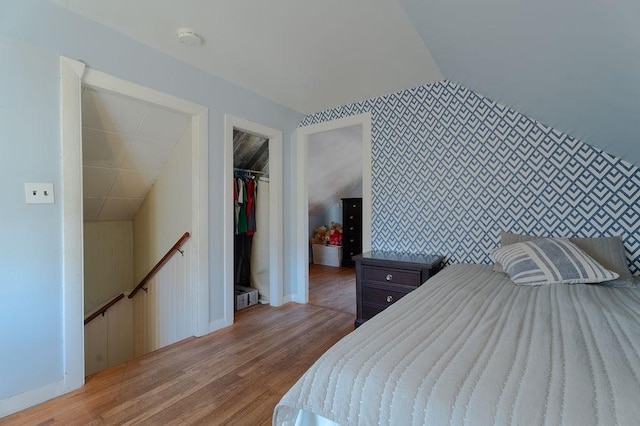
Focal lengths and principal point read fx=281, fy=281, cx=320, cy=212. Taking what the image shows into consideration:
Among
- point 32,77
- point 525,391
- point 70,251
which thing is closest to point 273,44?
point 32,77

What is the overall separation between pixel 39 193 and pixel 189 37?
133 cm

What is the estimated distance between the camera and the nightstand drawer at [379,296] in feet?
7.43

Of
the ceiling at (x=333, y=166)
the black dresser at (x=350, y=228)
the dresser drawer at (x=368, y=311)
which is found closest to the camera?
the dresser drawer at (x=368, y=311)

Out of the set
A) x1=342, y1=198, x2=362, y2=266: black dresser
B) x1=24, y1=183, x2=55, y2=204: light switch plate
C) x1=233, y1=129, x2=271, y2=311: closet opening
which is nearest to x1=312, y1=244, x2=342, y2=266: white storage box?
x1=342, y1=198, x2=362, y2=266: black dresser

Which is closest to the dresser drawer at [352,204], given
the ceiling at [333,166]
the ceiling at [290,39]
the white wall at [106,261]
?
the ceiling at [333,166]

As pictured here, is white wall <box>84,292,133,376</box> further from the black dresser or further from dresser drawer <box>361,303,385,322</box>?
the black dresser

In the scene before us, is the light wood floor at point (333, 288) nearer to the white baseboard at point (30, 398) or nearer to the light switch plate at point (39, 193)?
the white baseboard at point (30, 398)

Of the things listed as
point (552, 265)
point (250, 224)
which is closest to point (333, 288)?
point (250, 224)

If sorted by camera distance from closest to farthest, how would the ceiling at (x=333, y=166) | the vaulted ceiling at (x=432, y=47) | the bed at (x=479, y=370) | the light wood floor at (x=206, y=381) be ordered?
the bed at (x=479, y=370)
the vaulted ceiling at (x=432, y=47)
the light wood floor at (x=206, y=381)
the ceiling at (x=333, y=166)

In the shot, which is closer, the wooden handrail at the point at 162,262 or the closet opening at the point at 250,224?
the wooden handrail at the point at 162,262

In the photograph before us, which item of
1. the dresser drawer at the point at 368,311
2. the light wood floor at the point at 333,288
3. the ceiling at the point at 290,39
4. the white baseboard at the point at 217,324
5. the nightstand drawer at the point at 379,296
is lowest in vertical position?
the light wood floor at the point at 333,288

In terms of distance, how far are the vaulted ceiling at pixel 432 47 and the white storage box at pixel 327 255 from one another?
355cm

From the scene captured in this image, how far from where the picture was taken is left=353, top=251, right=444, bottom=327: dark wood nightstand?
218 centimetres

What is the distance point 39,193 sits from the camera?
1613 millimetres
